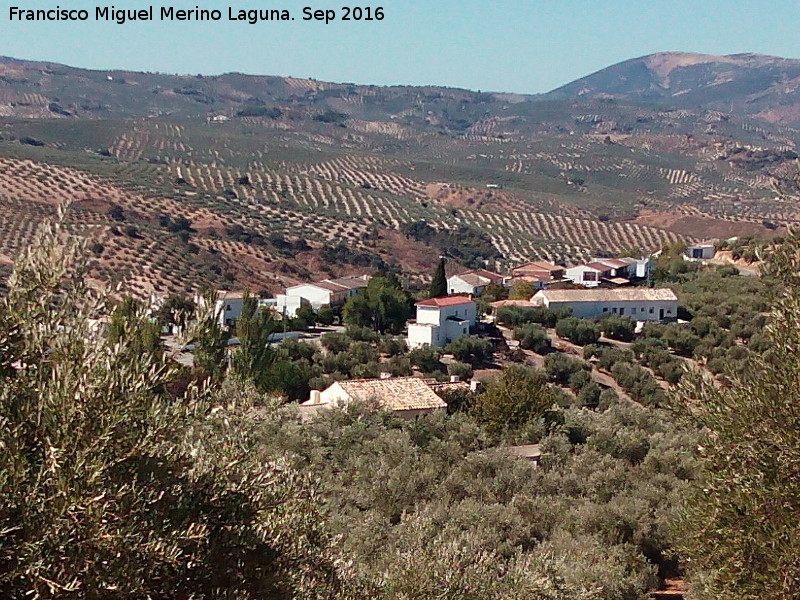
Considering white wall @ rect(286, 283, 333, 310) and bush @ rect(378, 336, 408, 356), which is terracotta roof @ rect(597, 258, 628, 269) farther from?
bush @ rect(378, 336, 408, 356)

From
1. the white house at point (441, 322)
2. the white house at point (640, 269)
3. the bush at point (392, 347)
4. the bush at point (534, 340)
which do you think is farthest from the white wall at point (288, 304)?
the white house at point (640, 269)

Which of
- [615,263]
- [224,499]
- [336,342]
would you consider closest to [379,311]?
[336,342]

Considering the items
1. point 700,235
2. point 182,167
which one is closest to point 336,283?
point 700,235

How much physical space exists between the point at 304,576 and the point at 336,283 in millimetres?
43350

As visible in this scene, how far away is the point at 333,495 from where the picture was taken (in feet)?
50.2

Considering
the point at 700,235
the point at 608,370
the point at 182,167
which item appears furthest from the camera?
the point at 182,167

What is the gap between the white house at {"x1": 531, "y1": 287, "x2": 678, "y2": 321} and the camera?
43.8 meters

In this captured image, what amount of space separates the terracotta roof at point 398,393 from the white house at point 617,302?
18433 millimetres

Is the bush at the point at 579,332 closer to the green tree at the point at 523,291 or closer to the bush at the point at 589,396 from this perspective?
the green tree at the point at 523,291

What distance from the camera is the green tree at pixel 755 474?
7.83 m

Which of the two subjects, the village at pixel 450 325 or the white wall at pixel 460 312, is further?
the white wall at pixel 460 312

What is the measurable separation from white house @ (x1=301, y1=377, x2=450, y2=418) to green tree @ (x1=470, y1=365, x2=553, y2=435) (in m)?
1.37

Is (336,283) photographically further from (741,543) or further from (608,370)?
(741,543)

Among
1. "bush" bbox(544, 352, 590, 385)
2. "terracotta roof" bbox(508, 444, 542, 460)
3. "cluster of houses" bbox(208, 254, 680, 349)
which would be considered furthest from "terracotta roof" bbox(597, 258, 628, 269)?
"terracotta roof" bbox(508, 444, 542, 460)
